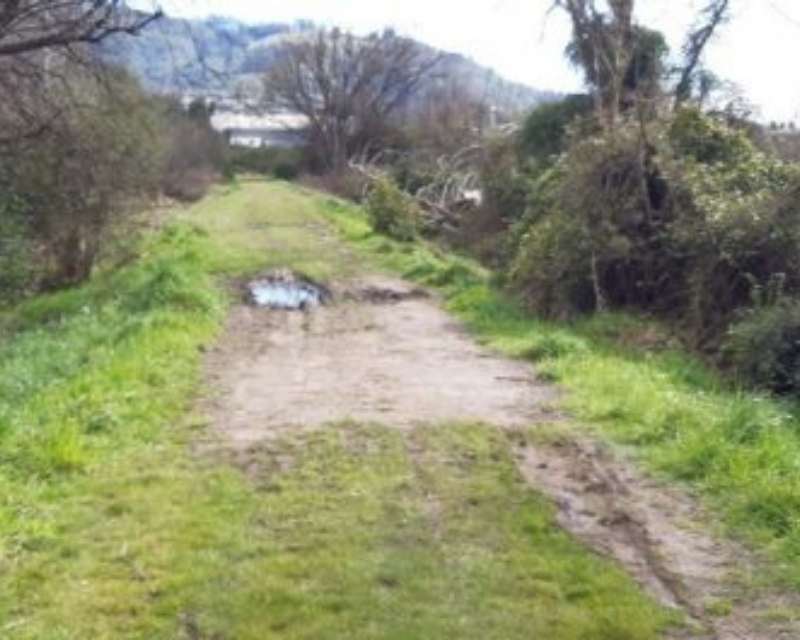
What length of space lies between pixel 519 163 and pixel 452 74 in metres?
41.2

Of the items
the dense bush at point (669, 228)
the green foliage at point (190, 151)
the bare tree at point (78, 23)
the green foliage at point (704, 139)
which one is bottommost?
the green foliage at point (190, 151)

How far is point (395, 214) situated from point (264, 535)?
22368 millimetres


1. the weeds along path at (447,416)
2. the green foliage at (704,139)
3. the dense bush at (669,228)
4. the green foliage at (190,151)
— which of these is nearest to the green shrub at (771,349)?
the dense bush at (669,228)

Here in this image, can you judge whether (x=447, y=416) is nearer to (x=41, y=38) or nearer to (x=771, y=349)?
(x=771, y=349)

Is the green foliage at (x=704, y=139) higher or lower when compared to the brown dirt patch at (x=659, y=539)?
higher

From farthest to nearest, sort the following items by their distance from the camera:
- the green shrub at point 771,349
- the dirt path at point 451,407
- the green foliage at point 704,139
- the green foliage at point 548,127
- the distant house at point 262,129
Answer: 1. the distant house at point 262,129
2. the green foliage at point 548,127
3. the green foliage at point 704,139
4. the green shrub at point 771,349
5. the dirt path at point 451,407

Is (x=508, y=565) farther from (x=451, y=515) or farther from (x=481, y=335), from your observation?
(x=481, y=335)

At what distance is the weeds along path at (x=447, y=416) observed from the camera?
6512 mm

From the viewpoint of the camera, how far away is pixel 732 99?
19.4 meters

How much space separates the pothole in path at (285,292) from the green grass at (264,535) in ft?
20.6

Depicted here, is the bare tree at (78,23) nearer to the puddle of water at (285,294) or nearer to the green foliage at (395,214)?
the puddle of water at (285,294)

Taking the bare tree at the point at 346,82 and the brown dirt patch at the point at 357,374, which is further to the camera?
the bare tree at the point at 346,82

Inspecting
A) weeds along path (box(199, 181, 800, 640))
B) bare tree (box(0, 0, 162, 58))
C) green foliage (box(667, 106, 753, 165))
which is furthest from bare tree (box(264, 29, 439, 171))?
bare tree (box(0, 0, 162, 58))

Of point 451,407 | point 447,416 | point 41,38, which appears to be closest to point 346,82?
point 451,407
